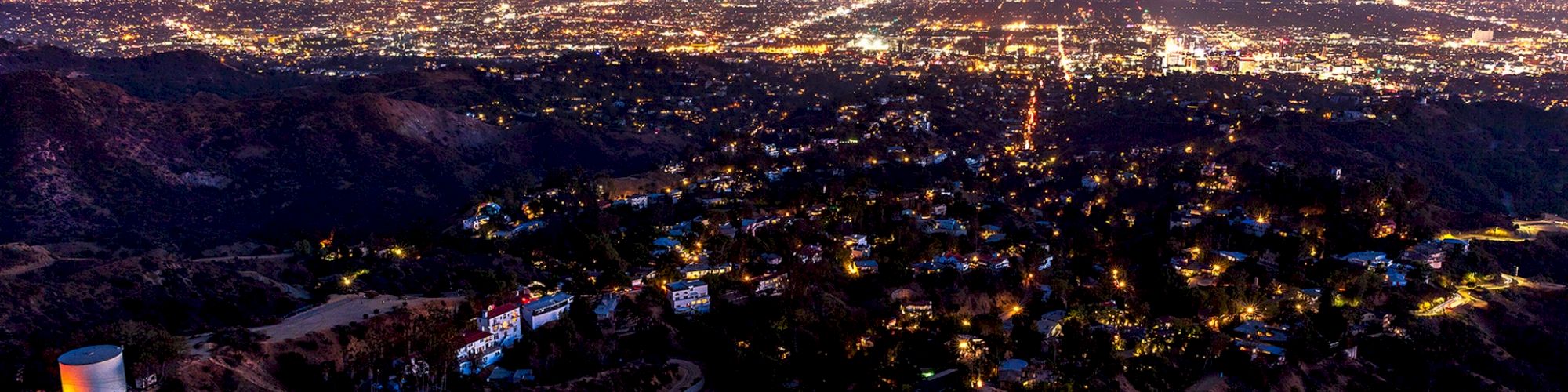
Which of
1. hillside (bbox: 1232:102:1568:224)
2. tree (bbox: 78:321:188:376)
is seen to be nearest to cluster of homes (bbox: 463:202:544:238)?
tree (bbox: 78:321:188:376)

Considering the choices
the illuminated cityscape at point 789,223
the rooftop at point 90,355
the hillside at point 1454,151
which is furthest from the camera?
the hillside at point 1454,151

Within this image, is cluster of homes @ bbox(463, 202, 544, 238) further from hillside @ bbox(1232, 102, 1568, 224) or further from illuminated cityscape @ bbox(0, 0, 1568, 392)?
hillside @ bbox(1232, 102, 1568, 224)

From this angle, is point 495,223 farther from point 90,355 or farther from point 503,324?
point 90,355

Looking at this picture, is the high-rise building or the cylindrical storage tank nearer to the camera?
the cylindrical storage tank

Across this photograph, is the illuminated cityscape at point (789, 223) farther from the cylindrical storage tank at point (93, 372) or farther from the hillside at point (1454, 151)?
the hillside at point (1454, 151)

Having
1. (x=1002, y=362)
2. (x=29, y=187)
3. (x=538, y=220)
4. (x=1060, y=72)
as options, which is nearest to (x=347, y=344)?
(x=1002, y=362)

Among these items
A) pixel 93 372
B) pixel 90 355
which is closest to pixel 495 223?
pixel 90 355

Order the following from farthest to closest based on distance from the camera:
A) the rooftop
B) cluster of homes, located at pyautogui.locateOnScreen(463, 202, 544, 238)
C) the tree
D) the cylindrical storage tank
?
cluster of homes, located at pyautogui.locateOnScreen(463, 202, 544, 238) < the tree < the rooftop < the cylindrical storage tank

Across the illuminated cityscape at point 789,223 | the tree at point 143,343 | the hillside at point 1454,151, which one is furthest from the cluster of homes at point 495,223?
the hillside at point 1454,151

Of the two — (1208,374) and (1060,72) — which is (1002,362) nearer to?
(1208,374)
